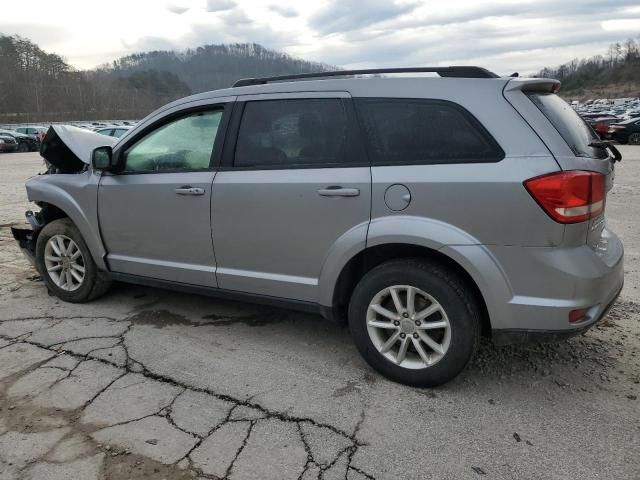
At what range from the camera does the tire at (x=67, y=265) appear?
14.4 feet

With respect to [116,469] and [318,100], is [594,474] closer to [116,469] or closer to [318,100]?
[116,469]

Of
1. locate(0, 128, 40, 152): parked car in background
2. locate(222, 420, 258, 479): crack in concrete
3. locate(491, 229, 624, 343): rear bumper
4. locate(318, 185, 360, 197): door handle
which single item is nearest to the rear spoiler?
locate(491, 229, 624, 343): rear bumper

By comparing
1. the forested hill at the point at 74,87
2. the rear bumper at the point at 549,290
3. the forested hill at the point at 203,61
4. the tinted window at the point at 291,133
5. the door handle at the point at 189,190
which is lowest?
the rear bumper at the point at 549,290

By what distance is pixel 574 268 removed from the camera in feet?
8.55

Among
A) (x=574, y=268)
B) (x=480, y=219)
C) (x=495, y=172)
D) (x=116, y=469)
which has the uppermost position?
(x=495, y=172)

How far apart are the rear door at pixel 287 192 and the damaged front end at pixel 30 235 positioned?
2323mm

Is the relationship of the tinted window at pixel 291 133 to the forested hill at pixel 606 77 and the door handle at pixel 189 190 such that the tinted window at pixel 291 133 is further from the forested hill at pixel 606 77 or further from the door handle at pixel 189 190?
the forested hill at pixel 606 77

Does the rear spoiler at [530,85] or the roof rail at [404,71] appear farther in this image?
the roof rail at [404,71]

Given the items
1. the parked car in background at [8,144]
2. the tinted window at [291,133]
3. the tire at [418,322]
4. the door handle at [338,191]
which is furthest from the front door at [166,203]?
the parked car in background at [8,144]

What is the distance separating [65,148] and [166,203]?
61.4 inches

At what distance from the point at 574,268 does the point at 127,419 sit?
251 centimetres

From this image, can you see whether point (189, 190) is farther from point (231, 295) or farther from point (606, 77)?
point (606, 77)

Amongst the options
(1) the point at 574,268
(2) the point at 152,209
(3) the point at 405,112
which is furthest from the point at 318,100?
(1) the point at 574,268

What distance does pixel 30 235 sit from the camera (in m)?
5.01
